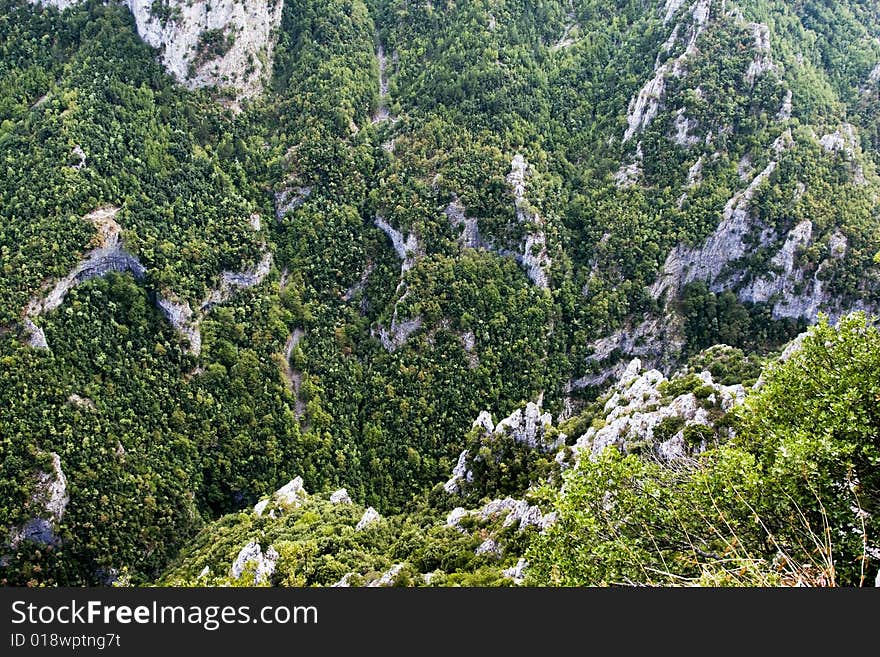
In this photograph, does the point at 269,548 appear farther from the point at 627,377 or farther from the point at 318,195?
the point at 318,195

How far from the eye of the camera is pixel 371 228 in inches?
4483

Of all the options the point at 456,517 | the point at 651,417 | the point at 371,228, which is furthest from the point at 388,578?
the point at 371,228

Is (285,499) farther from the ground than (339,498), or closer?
farther from the ground

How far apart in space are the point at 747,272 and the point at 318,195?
8306 cm

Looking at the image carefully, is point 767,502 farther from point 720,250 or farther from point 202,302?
point 720,250

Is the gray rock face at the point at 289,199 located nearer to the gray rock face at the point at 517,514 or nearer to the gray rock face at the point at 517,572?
the gray rock face at the point at 517,514

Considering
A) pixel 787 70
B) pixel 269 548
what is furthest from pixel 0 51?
pixel 787 70

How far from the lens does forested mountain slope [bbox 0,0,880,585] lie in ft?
279

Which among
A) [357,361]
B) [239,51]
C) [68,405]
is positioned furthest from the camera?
[239,51]

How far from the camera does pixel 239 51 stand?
120875 mm

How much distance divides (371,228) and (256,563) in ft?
233

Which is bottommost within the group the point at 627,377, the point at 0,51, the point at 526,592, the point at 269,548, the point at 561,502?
the point at 526,592

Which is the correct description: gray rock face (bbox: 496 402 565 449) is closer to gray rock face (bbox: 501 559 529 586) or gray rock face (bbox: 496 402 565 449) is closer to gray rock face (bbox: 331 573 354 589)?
gray rock face (bbox: 501 559 529 586)

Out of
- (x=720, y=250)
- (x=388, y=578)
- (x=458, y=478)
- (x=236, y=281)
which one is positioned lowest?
(x=388, y=578)
